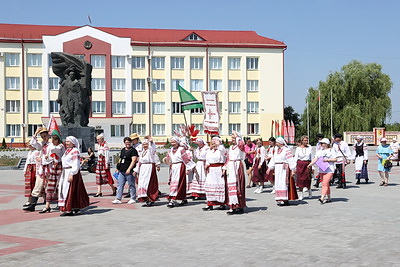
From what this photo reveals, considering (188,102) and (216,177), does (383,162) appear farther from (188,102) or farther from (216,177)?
(188,102)

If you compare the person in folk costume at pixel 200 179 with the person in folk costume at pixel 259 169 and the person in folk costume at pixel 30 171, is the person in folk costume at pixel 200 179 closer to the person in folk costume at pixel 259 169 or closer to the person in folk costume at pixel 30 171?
the person in folk costume at pixel 259 169

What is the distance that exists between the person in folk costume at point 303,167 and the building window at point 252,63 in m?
47.2

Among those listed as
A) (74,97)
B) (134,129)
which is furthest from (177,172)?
(134,129)

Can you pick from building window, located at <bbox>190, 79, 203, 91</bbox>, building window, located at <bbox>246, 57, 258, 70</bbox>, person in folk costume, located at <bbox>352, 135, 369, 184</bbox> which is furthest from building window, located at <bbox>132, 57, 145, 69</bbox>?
person in folk costume, located at <bbox>352, 135, 369, 184</bbox>

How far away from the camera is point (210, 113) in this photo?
20.2m

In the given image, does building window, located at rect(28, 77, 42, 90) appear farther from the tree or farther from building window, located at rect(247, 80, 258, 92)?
the tree

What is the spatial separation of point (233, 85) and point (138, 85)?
35.8ft

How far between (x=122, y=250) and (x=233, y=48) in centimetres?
5442

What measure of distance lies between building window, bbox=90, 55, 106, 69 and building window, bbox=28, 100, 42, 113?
7175 mm

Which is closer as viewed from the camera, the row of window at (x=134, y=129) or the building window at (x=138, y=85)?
the row of window at (x=134, y=129)

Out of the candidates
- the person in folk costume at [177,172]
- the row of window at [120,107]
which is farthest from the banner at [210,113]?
the row of window at [120,107]

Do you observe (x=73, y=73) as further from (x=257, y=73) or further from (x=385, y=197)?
(x=257, y=73)

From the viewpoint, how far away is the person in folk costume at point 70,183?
11.0m

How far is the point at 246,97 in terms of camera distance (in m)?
61.8
